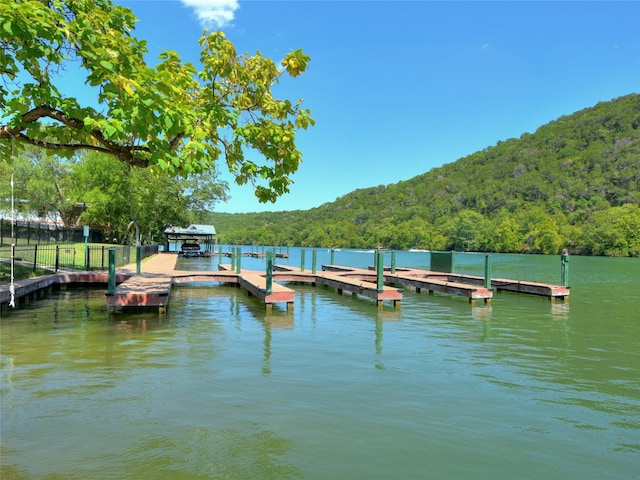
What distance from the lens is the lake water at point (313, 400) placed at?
4.34 metres

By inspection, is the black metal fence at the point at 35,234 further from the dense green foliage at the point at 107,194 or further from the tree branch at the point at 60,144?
the tree branch at the point at 60,144

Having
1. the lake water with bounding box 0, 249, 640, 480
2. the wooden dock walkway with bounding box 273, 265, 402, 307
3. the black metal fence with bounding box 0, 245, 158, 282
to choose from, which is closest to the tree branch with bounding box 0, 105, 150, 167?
the lake water with bounding box 0, 249, 640, 480

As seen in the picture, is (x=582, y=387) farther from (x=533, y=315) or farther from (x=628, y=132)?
(x=628, y=132)

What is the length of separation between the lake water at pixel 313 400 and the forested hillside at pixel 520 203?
3892 inches

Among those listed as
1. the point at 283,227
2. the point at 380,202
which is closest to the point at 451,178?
the point at 380,202

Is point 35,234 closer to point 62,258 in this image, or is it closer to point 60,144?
point 62,258

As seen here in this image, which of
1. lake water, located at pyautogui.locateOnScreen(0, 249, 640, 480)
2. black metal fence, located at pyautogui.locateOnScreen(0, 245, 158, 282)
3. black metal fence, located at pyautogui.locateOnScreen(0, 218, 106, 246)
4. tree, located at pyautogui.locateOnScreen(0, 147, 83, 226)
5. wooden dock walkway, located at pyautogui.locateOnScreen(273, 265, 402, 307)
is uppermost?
tree, located at pyautogui.locateOnScreen(0, 147, 83, 226)

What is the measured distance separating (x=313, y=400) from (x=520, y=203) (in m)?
141

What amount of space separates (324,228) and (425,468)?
549 feet

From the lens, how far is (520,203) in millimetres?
134375

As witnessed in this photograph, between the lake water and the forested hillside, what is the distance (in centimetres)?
9886

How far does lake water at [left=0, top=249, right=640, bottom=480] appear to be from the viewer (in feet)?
14.2

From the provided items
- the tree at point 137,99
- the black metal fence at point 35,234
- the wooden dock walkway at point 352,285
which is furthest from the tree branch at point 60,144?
the black metal fence at point 35,234

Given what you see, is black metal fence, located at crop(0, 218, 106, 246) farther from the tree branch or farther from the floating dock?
the tree branch
